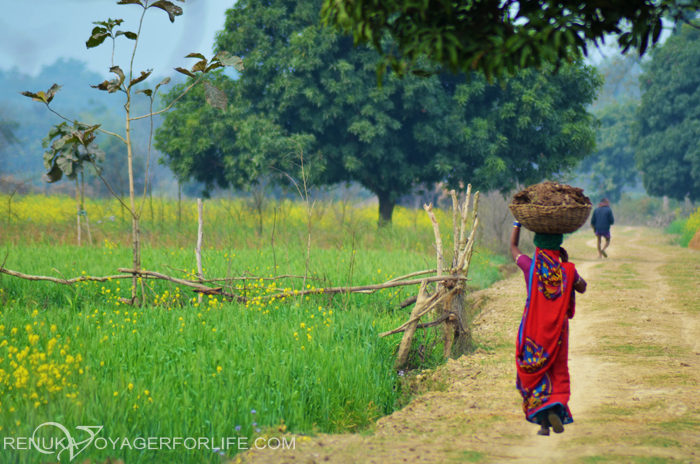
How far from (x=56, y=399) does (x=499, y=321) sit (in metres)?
6.12

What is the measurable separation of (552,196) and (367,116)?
40.0ft

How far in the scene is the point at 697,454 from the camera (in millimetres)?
3779

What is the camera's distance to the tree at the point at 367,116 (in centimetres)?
1544

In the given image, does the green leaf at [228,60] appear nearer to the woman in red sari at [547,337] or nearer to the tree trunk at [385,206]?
the woman in red sari at [547,337]

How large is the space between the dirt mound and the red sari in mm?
401


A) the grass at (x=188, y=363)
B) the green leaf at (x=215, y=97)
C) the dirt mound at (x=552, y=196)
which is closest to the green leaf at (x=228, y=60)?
the green leaf at (x=215, y=97)

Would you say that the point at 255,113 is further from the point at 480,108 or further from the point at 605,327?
the point at 605,327

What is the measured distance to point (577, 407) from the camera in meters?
4.75

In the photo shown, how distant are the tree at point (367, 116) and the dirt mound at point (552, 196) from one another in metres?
11.2

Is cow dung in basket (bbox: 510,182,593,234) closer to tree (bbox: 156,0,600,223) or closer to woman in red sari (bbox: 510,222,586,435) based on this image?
woman in red sari (bbox: 510,222,586,435)

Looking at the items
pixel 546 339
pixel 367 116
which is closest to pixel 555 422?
pixel 546 339

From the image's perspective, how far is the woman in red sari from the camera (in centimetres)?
399

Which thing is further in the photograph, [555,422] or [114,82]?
[114,82]

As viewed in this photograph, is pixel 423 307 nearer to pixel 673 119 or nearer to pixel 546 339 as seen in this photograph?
pixel 546 339
